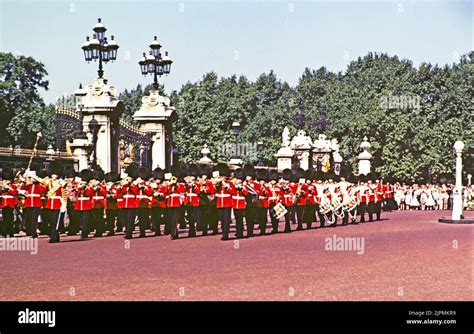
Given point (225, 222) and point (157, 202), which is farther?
point (157, 202)

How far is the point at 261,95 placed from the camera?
7644cm

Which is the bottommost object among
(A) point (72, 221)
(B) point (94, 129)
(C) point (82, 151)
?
(A) point (72, 221)

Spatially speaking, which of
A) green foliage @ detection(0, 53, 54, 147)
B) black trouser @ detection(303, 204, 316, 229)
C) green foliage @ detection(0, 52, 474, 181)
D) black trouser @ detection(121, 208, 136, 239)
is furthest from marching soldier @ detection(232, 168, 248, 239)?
green foliage @ detection(0, 53, 54, 147)

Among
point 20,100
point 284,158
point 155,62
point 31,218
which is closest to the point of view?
point 31,218

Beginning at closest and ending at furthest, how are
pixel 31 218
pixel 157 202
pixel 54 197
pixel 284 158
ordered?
1. pixel 54 197
2. pixel 31 218
3. pixel 157 202
4. pixel 284 158

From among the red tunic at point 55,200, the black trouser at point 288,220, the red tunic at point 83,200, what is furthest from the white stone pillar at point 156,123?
the red tunic at point 55,200

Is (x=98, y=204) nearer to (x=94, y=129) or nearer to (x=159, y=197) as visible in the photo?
(x=159, y=197)

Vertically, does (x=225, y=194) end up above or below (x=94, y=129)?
below

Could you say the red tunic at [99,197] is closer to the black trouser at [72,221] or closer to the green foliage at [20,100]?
the black trouser at [72,221]

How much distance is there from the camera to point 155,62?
2530 cm

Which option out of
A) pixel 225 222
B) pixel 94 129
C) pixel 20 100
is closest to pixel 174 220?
pixel 225 222

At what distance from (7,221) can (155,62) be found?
909 centimetres

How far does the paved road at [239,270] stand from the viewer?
9.33m
